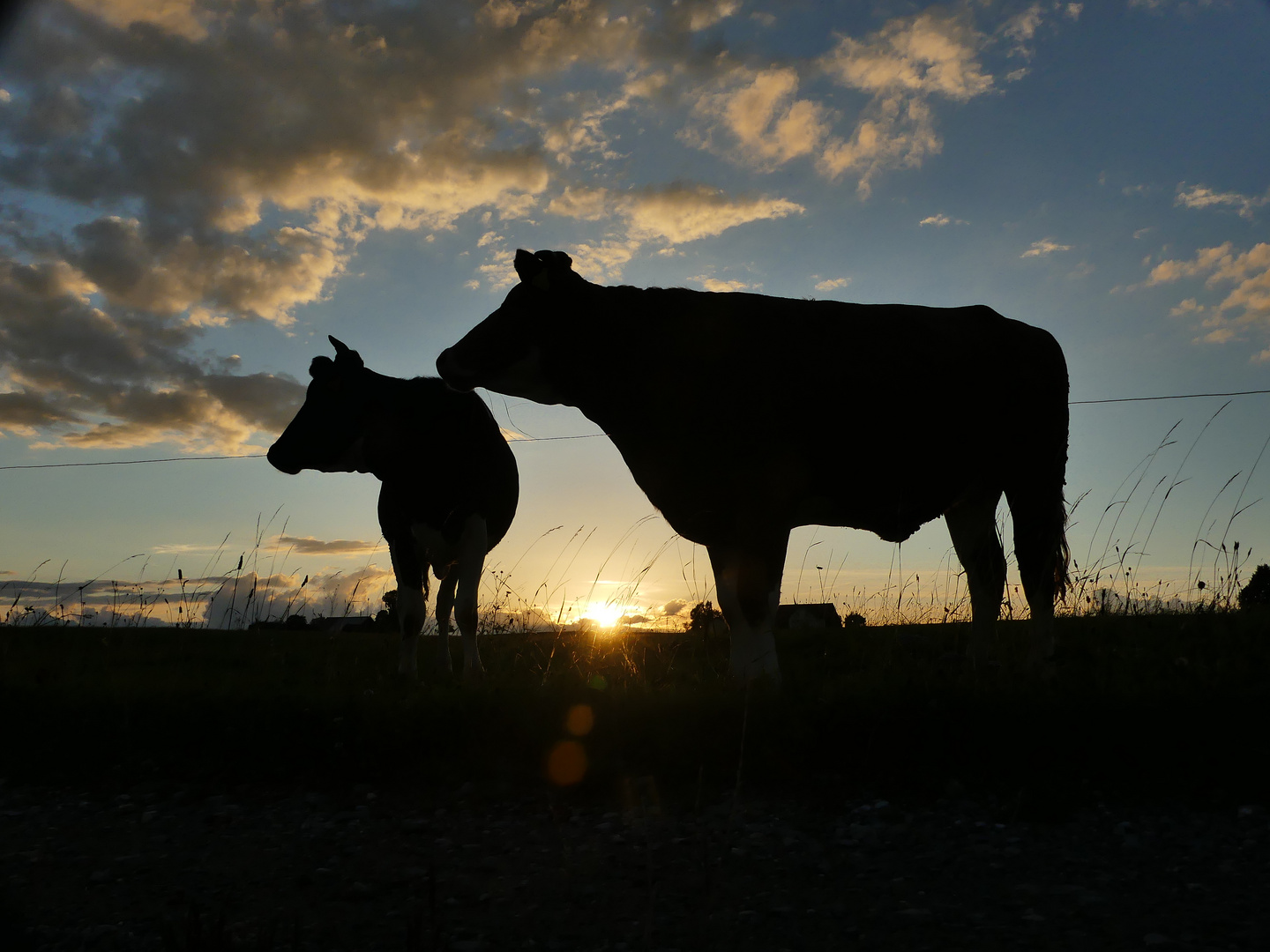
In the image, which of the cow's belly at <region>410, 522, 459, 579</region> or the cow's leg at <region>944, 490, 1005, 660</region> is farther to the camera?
the cow's belly at <region>410, 522, 459, 579</region>

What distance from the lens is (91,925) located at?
7.79ft

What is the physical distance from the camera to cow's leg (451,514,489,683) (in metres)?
7.12

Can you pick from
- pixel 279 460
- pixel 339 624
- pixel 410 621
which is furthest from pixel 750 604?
pixel 339 624

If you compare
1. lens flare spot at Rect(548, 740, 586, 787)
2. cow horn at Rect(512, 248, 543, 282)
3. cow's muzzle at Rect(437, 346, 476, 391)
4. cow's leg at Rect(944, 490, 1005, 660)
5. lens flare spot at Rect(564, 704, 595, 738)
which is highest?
cow horn at Rect(512, 248, 543, 282)

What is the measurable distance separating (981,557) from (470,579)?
4170 millimetres

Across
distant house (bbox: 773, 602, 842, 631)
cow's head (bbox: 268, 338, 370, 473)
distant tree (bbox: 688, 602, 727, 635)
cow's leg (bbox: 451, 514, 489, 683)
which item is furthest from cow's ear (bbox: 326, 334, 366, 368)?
distant house (bbox: 773, 602, 842, 631)

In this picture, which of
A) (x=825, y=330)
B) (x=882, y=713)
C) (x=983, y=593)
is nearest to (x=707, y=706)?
(x=882, y=713)

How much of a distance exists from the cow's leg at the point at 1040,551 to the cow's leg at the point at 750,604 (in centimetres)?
194

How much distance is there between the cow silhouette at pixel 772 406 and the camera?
5051mm

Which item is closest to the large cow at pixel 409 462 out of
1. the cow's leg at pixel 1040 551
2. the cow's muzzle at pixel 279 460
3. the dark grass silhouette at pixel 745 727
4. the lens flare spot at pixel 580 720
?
the cow's muzzle at pixel 279 460

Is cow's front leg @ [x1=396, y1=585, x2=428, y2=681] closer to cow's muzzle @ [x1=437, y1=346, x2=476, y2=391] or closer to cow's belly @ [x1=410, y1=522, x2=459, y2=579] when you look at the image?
cow's belly @ [x1=410, y1=522, x2=459, y2=579]

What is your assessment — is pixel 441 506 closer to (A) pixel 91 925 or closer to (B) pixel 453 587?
(B) pixel 453 587

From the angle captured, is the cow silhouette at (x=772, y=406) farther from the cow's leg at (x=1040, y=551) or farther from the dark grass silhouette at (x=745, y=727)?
the dark grass silhouette at (x=745, y=727)

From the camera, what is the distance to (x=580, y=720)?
413 centimetres
